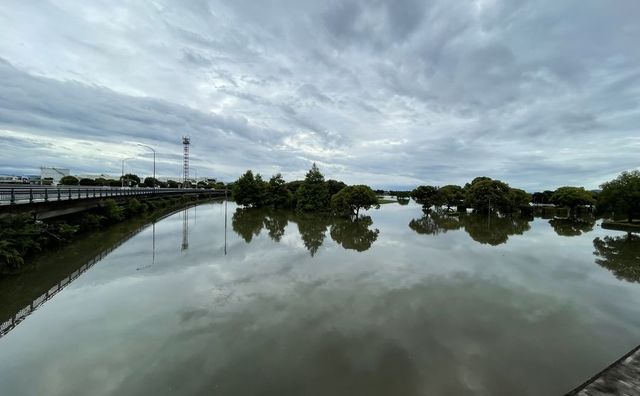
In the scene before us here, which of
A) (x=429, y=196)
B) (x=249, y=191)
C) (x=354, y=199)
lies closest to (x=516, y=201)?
(x=429, y=196)

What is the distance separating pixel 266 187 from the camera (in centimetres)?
6222

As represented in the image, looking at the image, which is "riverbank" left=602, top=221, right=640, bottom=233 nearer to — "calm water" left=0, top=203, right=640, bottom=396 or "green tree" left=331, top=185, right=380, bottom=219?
"calm water" left=0, top=203, right=640, bottom=396

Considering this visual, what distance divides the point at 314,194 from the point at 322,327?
41538 millimetres

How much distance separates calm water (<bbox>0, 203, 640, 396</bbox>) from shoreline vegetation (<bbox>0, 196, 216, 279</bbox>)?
3.57 meters

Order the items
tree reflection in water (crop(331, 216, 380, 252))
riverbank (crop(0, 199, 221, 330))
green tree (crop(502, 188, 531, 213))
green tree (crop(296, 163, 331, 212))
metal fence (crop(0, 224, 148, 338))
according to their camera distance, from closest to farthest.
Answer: metal fence (crop(0, 224, 148, 338))
riverbank (crop(0, 199, 221, 330))
tree reflection in water (crop(331, 216, 380, 252))
green tree (crop(296, 163, 331, 212))
green tree (crop(502, 188, 531, 213))


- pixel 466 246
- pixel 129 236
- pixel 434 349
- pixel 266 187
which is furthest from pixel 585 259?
pixel 266 187

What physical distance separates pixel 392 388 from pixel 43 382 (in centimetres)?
796

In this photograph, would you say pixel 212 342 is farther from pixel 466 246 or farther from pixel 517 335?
pixel 466 246

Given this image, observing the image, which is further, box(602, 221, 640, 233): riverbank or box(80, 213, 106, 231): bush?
box(602, 221, 640, 233): riverbank

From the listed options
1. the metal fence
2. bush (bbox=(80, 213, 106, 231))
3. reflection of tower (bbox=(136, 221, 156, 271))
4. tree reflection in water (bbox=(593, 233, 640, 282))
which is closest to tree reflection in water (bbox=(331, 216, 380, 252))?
reflection of tower (bbox=(136, 221, 156, 271))

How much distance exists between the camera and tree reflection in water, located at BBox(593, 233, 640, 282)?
55.6 ft

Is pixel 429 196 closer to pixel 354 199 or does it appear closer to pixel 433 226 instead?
pixel 433 226

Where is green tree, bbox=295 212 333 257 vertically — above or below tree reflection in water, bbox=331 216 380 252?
below

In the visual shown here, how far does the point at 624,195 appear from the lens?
116 feet
